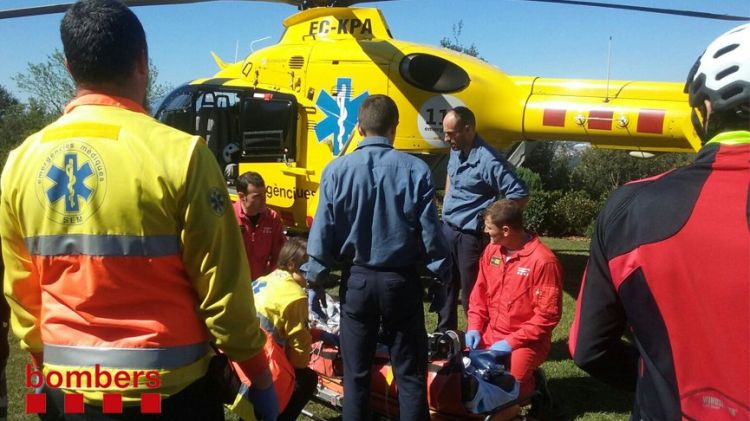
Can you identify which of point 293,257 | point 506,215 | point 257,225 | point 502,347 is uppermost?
point 506,215

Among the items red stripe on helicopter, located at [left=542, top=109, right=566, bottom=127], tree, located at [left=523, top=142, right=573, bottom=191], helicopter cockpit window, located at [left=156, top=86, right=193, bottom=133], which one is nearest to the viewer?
red stripe on helicopter, located at [left=542, top=109, right=566, bottom=127]

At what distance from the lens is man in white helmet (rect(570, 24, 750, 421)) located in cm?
125

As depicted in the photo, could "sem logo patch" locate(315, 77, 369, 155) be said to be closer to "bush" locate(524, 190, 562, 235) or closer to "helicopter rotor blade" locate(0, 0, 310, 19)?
"helicopter rotor blade" locate(0, 0, 310, 19)

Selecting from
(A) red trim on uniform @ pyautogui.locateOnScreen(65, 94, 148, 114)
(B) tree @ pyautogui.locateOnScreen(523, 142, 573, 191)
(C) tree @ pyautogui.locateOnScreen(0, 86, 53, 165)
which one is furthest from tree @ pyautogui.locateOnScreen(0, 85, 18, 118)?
(A) red trim on uniform @ pyautogui.locateOnScreen(65, 94, 148, 114)

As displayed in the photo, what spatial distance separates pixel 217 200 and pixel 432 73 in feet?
18.9

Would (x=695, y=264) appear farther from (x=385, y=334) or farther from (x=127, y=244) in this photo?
(x=385, y=334)

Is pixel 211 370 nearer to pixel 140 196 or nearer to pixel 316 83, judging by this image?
pixel 140 196

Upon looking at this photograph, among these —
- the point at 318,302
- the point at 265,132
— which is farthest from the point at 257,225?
the point at 265,132

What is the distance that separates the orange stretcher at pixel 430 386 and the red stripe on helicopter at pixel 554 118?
386 cm

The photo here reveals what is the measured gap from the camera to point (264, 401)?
1849 millimetres

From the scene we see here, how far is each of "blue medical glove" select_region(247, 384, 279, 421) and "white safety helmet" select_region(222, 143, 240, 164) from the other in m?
6.18

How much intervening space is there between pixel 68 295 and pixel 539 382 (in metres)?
3.14

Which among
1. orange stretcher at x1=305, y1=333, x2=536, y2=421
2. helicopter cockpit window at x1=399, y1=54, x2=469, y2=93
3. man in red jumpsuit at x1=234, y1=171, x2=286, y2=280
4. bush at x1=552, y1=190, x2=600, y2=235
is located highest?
helicopter cockpit window at x1=399, y1=54, x2=469, y2=93

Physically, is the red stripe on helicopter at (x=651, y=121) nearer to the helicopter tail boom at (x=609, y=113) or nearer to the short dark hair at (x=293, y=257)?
the helicopter tail boom at (x=609, y=113)
